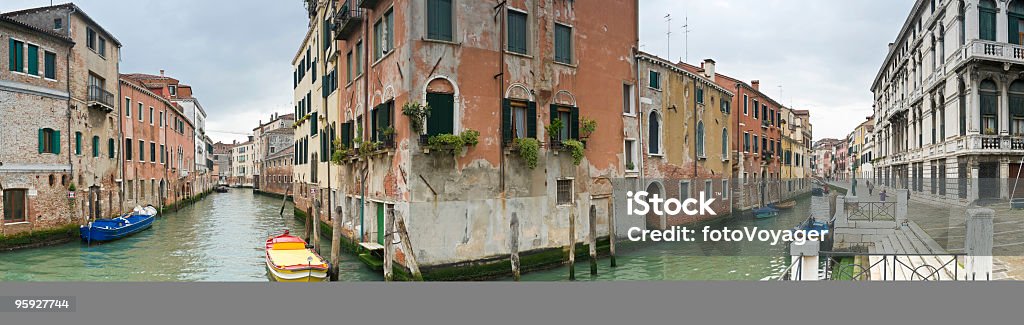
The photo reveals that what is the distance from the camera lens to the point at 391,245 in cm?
761

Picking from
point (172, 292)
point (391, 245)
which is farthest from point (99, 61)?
point (391, 245)

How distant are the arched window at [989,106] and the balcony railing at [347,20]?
37.7 ft

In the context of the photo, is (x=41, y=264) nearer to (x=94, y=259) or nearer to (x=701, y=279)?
(x=94, y=259)

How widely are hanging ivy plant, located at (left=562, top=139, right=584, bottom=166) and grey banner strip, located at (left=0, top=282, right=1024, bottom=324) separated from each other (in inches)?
113

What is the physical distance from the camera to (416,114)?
304 inches

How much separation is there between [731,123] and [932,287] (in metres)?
11.6

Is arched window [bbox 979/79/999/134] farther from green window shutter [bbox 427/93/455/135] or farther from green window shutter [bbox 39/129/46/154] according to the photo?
green window shutter [bbox 39/129/46/154]

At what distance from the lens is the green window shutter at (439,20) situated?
7.96m

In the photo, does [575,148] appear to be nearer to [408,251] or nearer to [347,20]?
[408,251]

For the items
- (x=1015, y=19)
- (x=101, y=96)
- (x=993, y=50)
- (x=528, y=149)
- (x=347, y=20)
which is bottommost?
(x=528, y=149)

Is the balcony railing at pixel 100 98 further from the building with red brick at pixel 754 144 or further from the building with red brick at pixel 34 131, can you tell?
the building with red brick at pixel 754 144

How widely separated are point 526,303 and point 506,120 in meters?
3.17

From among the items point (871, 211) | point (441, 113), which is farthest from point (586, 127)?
point (871, 211)

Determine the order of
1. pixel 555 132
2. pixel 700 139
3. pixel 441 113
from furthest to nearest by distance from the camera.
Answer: pixel 700 139 < pixel 555 132 < pixel 441 113
